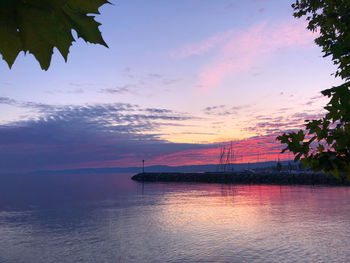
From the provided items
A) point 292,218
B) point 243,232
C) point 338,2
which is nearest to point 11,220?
point 243,232

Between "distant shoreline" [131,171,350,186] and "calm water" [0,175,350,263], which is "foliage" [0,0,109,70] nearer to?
"calm water" [0,175,350,263]

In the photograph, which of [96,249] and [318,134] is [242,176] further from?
[318,134]

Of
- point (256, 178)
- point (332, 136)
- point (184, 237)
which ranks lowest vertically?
point (256, 178)

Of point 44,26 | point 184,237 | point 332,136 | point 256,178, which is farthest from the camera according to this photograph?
point 256,178

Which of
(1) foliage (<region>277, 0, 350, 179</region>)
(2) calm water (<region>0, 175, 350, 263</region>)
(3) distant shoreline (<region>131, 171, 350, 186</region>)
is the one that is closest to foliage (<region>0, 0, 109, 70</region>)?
(1) foliage (<region>277, 0, 350, 179</region>)

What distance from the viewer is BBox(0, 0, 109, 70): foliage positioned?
0.77 meters

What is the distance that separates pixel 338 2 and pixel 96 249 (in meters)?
16.4

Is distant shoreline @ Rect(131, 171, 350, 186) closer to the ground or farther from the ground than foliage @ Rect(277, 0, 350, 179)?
closer to the ground

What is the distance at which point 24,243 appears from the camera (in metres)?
18.9

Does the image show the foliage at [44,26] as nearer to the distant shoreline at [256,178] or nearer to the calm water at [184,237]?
the calm water at [184,237]

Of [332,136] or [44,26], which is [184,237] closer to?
[332,136]

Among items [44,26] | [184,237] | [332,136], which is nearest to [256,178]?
[184,237]

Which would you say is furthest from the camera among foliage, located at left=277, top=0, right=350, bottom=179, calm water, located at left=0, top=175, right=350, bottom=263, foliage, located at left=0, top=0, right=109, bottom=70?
calm water, located at left=0, top=175, right=350, bottom=263

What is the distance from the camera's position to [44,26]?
81 centimetres
